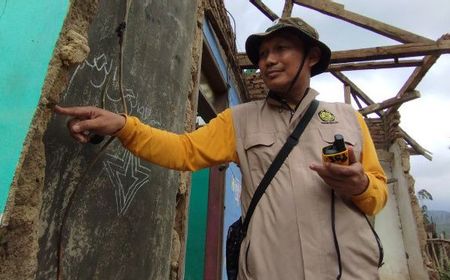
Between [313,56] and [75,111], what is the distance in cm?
116

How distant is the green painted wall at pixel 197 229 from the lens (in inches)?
165

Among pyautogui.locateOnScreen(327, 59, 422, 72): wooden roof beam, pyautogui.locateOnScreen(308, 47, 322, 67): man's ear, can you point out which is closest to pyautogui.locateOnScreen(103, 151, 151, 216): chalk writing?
pyautogui.locateOnScreen(308, 47, 322, 67): man's ear

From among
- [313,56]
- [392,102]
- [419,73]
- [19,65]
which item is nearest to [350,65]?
[419,73]

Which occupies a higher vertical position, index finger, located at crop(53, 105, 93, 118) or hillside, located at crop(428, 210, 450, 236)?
hillside, located at crop(428, 210, 450, 236)

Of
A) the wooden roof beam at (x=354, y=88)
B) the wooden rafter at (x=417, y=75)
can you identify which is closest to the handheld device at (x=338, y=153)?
the wooden rafter at (x=417, y=75)

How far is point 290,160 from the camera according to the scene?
1482 mm

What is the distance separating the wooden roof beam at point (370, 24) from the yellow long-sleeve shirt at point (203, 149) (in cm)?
392

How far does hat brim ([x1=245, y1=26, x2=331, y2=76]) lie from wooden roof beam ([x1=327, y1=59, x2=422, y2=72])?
408cm

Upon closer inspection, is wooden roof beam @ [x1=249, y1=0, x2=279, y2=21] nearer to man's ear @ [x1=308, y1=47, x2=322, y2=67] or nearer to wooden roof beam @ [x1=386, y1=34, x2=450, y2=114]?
wooden roof beam @ [x1=386, y1=34, x2=450, y2=114]

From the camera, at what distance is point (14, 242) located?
101cm

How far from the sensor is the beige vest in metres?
1.32

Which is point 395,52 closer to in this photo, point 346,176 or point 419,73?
point 419,73

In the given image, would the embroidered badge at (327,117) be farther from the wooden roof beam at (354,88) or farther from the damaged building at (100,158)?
the wooden roof beam at (354,88)

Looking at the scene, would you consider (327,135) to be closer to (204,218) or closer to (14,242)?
(14,242)
